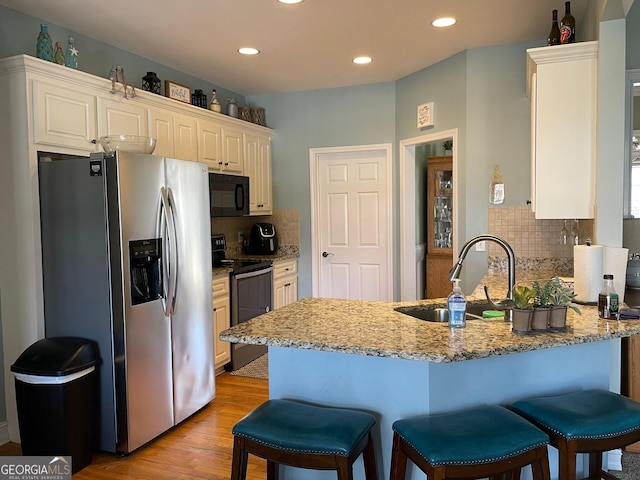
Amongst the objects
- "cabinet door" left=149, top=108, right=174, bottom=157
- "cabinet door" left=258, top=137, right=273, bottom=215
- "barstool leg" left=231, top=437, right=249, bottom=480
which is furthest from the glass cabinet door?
"barstool leg" left=231, top=437, right=249, bottom=480

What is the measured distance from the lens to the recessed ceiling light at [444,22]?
10.8 ft

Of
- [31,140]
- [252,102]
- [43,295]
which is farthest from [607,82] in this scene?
[252,102]

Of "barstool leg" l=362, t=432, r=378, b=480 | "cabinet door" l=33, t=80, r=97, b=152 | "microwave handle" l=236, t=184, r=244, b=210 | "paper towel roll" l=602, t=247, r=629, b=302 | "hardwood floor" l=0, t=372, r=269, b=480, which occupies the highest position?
"cabinet door" l=33, t=80, r=97, b=152

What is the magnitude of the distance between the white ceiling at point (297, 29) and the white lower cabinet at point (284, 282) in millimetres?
1910

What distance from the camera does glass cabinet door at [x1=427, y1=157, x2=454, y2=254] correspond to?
18.6 ft

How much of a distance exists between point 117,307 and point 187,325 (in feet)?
1.91

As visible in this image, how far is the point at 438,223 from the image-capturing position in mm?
5691

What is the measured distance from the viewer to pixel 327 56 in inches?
160

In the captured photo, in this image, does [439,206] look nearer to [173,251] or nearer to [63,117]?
[173,251]

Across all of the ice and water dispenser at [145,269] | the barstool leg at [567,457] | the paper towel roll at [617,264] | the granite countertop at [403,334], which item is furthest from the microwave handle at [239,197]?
the barstool leg at [567,457]

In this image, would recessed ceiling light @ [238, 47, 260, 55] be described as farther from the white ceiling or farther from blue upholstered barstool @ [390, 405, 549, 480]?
blue upholstered barstool @ [390, 405, 549, 480]

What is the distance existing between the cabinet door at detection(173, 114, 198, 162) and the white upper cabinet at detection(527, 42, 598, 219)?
104 inches

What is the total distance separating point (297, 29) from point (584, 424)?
297 cm

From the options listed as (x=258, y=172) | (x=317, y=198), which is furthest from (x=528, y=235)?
(x=258, y=172)
